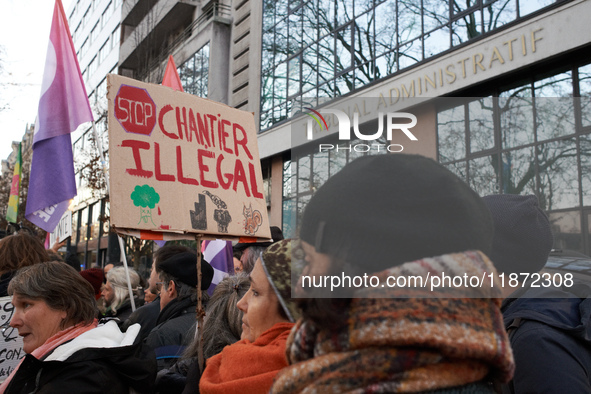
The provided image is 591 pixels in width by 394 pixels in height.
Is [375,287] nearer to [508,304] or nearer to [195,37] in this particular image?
[508,304]

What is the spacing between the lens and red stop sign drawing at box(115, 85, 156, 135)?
9.93 feet

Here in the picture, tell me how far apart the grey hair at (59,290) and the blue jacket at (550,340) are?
2.27 m

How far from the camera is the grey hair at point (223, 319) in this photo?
2.83 metres

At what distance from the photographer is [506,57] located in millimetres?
8711

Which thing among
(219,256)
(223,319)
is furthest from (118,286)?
(223,319)

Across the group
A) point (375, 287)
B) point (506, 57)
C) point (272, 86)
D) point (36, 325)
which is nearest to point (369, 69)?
point (506, 57)

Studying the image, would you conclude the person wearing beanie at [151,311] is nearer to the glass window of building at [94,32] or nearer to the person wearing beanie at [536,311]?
the person wearing beanie at [536,311]

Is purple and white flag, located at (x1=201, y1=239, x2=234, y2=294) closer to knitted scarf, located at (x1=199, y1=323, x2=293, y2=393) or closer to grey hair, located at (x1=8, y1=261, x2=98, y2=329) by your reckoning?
grey hair, located at (x1=8, y1=261, x2=98, y2=329)

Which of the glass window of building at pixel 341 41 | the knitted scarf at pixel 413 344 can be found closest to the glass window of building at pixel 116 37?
the glass window of building at pixel 341 41

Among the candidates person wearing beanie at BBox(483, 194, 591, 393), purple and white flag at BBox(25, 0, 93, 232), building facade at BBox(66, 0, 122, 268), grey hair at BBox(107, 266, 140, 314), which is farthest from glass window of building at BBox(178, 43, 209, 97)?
person wearing beanie at BBox(483, 194, 591, 393)

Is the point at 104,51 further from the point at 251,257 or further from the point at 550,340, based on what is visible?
the point at 550,340

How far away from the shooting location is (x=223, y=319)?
2.90 m

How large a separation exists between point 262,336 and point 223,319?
2.99 ft

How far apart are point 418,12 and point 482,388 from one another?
1039 centimetres
